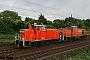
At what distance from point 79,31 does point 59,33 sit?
773cm

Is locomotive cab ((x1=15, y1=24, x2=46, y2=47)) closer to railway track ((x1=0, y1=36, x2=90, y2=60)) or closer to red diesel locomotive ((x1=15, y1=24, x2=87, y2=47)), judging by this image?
red diesel locomotive ((x1=15, y1=24, x2=87, y2=47))

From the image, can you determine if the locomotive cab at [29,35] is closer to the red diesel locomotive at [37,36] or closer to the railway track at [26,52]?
the red diesel locomotive at [37,36]

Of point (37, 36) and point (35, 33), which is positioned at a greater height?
point (35, 33)

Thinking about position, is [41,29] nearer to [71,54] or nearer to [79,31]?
[71,54]

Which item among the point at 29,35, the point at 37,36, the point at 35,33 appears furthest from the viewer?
the point at 37,36

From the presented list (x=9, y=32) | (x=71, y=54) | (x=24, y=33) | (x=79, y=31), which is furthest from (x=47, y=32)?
(x=9, y=32)

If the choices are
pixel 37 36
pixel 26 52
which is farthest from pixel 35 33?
pixel 26 52

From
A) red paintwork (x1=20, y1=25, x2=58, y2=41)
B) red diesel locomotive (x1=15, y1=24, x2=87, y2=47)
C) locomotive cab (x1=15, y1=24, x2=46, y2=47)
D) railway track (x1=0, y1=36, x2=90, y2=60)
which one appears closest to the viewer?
railway track (x1=0, y1=36, x2=90, y2=60)

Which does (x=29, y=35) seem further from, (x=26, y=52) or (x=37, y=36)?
(x=26, y=52)

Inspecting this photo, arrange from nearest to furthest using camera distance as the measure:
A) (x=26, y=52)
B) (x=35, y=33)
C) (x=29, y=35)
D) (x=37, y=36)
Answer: (x=26, y=52) < (x=29, y=35) < (x=35, y=33) < (x=37, y=36)

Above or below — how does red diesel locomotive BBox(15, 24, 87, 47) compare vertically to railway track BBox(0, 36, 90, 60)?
above

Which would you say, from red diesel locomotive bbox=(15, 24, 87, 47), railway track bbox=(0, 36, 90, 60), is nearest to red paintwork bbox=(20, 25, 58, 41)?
red diesel locomotive bbox=(15, 24, 87, 47)

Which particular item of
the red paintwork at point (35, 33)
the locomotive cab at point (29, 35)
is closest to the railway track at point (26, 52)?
the locomotive cab at point (29, 35)

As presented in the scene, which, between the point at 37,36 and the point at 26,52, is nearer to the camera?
the point at 26,52
